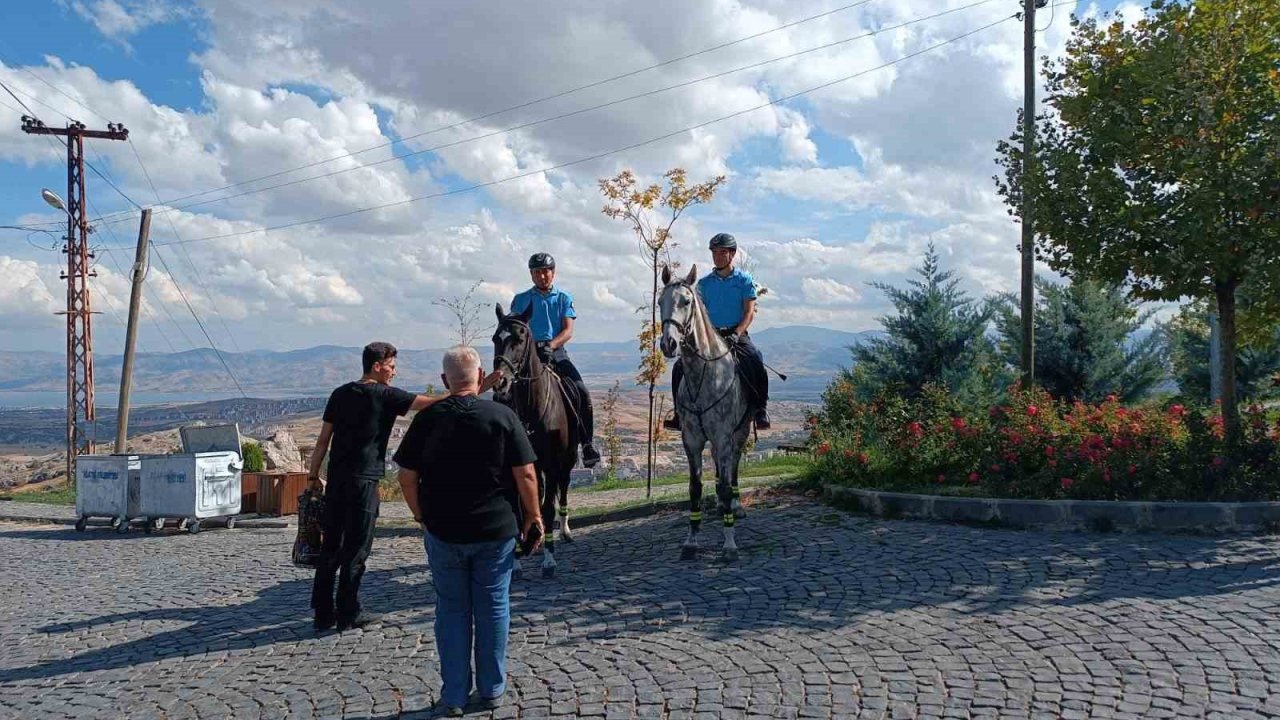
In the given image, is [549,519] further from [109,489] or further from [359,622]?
[109,489]

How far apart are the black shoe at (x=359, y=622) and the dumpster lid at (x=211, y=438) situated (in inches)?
377

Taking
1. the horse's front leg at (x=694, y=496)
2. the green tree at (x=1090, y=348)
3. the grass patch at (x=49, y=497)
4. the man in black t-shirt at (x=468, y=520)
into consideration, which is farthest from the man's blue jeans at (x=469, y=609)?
the grass patch at (x=49, y=497)

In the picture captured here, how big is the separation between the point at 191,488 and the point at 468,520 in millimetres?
10717

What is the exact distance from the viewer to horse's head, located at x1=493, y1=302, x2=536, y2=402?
830 cm

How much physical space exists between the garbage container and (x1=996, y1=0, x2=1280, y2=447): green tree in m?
14.1

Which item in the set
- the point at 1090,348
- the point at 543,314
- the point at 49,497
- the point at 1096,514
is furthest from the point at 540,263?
the point at 49,497

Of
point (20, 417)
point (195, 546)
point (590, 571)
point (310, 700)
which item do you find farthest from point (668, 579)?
point (20, 417)

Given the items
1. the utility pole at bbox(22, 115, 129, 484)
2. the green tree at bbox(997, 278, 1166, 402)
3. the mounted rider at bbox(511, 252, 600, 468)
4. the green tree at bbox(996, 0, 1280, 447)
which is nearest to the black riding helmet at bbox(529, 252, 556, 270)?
the mounted rider at bbox(511, 252, 600, 468)

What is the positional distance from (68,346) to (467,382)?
31083mm

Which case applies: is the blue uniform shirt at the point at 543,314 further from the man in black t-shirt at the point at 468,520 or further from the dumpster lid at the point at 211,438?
the dumpster lid at the point at 211,438

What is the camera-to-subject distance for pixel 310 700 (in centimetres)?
586

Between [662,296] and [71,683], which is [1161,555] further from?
[71,683]

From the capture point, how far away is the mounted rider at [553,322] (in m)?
9.85

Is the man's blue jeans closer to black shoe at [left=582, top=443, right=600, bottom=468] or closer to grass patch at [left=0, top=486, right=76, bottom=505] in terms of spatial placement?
black shoe at [left=582, top=443, right=600, bottom=468]
